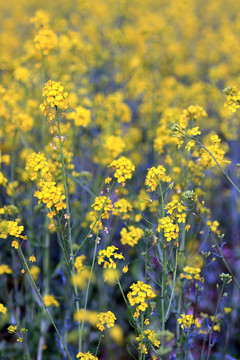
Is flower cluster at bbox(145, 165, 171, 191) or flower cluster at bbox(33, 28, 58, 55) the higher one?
flower cluster at bbox(33, 28, 58, 55)

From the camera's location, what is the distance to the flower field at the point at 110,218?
2289mm

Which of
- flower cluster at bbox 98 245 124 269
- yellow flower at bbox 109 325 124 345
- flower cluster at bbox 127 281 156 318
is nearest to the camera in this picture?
flower cluster at bbox 127 281 156 318

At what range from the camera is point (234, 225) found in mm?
4629

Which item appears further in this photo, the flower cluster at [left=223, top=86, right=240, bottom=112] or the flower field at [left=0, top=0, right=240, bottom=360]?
the flower cluster at [left=223, top=86, right=240, bottom=112]

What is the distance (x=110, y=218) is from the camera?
13.0ft

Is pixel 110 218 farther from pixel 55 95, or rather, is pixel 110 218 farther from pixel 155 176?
pixel 55 95

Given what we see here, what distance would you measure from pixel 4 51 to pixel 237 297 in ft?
20.1

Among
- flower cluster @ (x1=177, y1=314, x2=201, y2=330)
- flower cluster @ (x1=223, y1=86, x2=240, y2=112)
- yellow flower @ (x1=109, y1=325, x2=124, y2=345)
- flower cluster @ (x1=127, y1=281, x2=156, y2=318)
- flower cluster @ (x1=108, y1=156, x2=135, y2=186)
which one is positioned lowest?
flower cluster @ (x1=177, y1=314, x2=201, y2=330)

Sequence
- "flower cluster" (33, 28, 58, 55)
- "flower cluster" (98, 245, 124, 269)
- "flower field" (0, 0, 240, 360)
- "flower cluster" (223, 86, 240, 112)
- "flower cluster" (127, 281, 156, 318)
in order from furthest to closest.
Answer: "flower cluster" (33, 28, 58, 55) < "flower cluster" (223, 86, 240, 112) < "flower field" (0, 0, 240, 360) < "flower cluster" (98, 245, 124, 269) < "flower cluster" (127, 281, 156, 318)

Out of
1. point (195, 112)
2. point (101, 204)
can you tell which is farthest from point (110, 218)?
point (101, 204)

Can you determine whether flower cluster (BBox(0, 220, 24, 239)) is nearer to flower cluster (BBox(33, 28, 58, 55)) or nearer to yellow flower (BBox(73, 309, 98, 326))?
yellow flower (BBox(73, 309, 98, 326))

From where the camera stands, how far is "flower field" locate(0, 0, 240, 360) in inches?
90.1

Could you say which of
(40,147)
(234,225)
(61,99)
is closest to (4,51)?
(40,147)

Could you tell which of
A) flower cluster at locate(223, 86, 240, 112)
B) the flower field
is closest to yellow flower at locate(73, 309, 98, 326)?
the flower field
